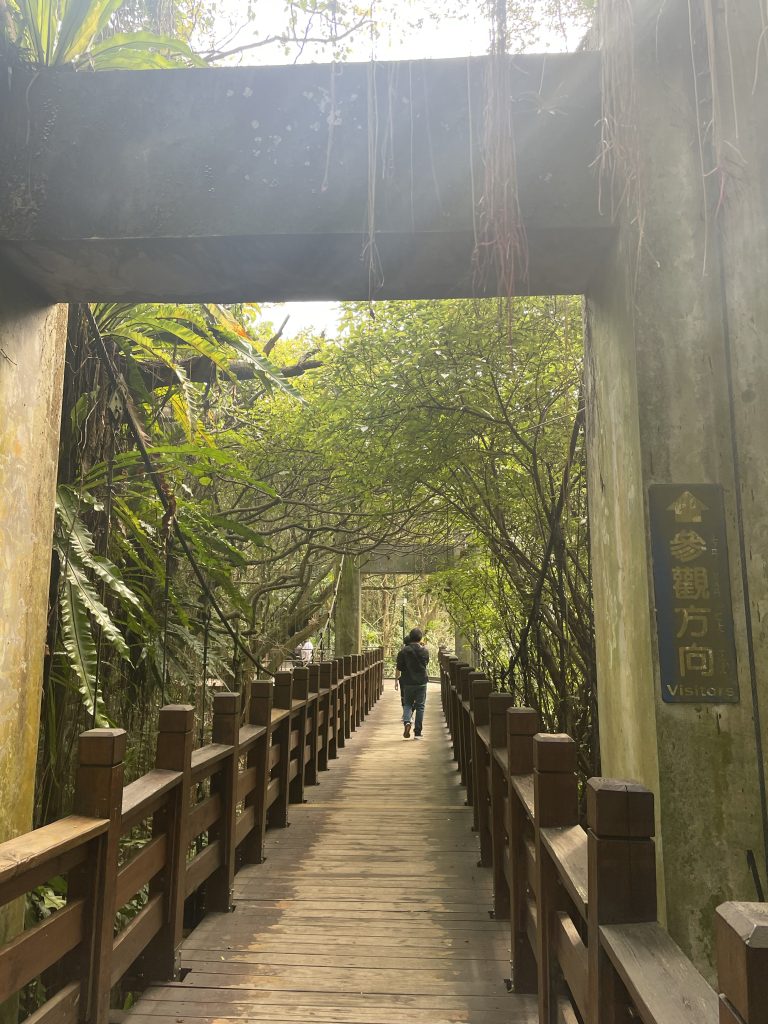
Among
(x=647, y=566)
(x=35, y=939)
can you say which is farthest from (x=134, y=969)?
(x=647, y=566)

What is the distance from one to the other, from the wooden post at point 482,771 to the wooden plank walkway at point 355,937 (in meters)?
0.13

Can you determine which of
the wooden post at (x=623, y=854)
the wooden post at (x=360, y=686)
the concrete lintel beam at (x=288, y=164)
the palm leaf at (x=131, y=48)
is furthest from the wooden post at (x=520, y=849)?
the wooden post at (x=360, y=686)

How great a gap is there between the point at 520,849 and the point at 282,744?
2.50 metres

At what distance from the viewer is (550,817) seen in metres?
2.20

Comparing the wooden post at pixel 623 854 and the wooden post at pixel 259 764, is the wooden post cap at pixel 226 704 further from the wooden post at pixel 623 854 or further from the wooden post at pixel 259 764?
Answer: the wooden post at pixel 623 854

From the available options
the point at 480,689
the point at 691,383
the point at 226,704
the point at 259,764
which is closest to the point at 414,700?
the point at 480,689

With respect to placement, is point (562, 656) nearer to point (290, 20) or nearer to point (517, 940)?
point (517, 940)

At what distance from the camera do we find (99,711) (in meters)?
3.51

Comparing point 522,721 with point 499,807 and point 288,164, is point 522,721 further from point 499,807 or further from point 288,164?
point 288,164

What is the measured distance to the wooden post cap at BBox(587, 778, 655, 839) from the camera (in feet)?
4.62

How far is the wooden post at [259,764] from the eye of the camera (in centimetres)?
428

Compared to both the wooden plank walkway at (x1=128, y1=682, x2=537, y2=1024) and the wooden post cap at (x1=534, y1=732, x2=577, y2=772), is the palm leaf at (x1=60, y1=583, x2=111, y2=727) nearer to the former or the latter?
the wooden plank walkway at (x1=128, y1=682, x2=537, y2=1024)

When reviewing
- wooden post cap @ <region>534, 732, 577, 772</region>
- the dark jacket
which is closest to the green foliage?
wooden post cap @ <region>534, 732, 577, 772</region>

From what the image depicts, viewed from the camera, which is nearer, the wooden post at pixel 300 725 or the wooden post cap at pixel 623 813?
the wooden post cap at pixel 623 813
